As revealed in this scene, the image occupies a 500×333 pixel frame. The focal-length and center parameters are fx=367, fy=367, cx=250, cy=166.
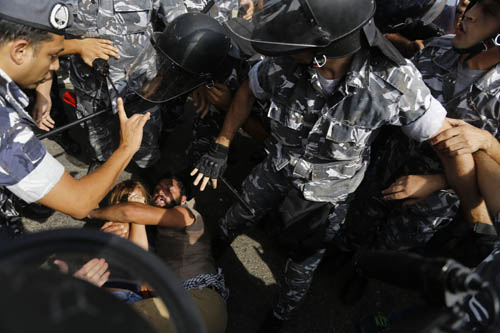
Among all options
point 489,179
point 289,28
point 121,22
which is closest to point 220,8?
point 121,22

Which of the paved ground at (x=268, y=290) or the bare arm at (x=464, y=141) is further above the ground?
the bare arm at (x=464, y=141)

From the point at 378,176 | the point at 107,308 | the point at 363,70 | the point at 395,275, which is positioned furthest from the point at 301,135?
the point at 107,308

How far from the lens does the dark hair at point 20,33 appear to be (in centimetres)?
155

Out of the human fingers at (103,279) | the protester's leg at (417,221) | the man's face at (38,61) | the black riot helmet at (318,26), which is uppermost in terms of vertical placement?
the man's face at (38,61)

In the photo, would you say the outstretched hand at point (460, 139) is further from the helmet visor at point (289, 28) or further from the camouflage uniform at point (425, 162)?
the helmet visor at point (289, 28)

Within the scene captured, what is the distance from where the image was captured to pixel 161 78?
8.49 ft

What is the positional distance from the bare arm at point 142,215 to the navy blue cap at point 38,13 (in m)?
1.13

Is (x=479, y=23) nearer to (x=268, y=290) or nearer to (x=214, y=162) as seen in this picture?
(x=214, y=162)

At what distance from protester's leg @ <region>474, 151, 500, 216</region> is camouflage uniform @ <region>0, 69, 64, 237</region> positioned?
1.95m

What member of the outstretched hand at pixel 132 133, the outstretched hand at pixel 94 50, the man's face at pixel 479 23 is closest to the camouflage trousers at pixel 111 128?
the outstretched hand at pixel 94 50

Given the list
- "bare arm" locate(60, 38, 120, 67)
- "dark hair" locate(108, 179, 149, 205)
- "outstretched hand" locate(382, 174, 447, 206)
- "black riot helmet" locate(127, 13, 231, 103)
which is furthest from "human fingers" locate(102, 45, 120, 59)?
"outstretched hand" locate(382, 174, 447, 206)

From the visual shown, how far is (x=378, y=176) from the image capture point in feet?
8.63

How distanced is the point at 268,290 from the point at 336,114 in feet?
5.24

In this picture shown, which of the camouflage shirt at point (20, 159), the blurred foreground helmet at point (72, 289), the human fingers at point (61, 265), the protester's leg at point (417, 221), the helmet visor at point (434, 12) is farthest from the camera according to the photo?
the helmet visor at point (434, 12)
